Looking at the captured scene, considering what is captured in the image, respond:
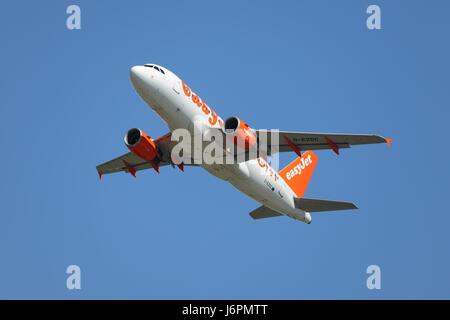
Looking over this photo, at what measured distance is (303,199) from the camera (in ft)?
157

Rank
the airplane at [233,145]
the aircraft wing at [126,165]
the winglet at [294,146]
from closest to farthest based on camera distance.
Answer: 1. the airplane at [233,145]
2. the winglet at [294,146]
3. the aircraft wing at [126,165]

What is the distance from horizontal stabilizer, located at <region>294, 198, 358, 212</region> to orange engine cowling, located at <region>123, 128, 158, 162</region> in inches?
418

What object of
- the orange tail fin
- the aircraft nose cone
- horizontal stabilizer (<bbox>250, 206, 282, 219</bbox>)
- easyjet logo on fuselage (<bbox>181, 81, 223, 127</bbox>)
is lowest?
horizontal stabilizer (<bbox>250, 206, 282, 219</bbox>)

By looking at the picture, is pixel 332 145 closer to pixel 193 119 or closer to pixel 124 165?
pixel 193 119

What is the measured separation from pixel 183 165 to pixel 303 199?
8330 millimetres

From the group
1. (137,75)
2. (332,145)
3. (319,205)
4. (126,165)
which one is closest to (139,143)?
(137,75)

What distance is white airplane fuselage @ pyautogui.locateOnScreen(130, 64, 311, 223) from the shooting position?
128 ft

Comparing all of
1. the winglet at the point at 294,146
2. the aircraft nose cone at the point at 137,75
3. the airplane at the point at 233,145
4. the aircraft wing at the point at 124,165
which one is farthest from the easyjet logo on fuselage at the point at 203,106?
the aircraft wing at the point at 124,165

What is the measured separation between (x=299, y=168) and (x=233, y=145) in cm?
1223

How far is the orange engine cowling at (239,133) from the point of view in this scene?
40.6m

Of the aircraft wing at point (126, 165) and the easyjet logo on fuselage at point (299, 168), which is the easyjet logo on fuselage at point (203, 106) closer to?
the aircraft wing at point (126, 165)

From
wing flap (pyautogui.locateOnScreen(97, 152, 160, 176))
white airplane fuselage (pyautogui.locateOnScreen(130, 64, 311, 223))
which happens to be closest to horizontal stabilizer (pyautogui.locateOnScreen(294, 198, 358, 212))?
white airplane fuselage (pyautogui.locateOnScreen(130, 64, 311, 223))

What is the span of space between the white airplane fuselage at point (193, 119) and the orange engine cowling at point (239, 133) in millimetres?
1074

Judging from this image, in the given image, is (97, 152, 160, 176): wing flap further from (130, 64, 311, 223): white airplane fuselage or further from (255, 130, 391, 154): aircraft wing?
(255, 130, 391, 154): aircraft wing
